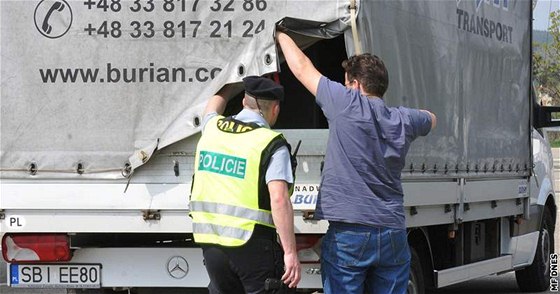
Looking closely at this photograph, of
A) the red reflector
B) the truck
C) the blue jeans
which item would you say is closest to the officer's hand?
the blue jeans

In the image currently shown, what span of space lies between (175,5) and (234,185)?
1.95m

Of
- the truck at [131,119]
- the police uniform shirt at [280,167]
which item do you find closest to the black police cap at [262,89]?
the police uniform shirt at [280,167]

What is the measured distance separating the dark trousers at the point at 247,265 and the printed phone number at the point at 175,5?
6.56 feet

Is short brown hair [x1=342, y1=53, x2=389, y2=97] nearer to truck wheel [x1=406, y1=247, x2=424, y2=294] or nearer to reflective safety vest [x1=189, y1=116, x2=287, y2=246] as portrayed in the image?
reflective safety vest [x1=189, y1=116, x2=287, y2=246]

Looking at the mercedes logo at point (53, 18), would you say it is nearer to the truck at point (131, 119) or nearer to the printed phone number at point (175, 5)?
the truck at point (131, 119)

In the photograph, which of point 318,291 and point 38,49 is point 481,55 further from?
point 38,49

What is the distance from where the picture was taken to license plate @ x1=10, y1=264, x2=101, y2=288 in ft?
24.0

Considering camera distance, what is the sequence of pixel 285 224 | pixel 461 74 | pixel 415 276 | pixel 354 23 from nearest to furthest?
1. pixel 285 224
2. pixel 354 23
3. pixel 415 276
4. pixel 461 74

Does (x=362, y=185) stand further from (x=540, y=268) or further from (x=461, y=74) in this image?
(x=540, y=268)

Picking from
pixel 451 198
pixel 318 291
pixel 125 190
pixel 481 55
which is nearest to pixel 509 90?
pixel 481 55

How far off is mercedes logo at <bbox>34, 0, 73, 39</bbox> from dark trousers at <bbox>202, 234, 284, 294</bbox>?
2.25 meters

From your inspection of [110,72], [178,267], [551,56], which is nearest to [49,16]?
[110,72]

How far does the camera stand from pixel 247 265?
5543mm

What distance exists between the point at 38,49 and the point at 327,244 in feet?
8.17
